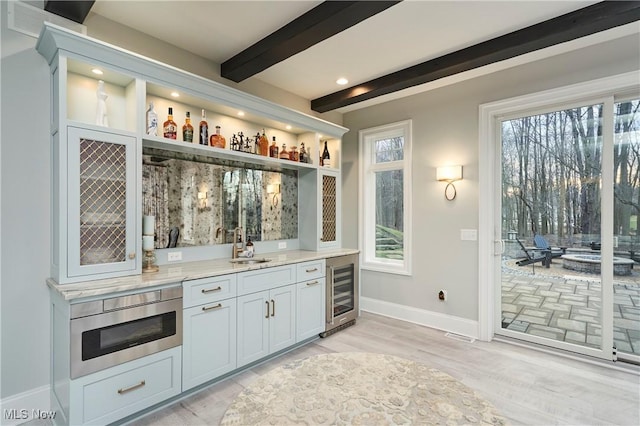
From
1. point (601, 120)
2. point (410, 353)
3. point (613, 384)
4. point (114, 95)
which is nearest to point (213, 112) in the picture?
point (114, 95)

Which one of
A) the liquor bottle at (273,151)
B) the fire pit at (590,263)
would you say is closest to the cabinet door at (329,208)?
the liquor bottle at (273,151)

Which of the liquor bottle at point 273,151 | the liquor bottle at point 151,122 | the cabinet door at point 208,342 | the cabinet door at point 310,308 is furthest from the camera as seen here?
the liquor bottle at point 273,151

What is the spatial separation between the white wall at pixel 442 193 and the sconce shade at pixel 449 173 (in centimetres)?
8

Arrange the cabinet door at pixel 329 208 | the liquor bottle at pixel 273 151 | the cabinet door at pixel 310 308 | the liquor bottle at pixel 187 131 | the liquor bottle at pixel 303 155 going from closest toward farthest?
the liquor bottle at pixel 187 131
the cabinet door at pixel 310 308
the liquor bottle at pixel 273 151
the liquor bottle at pixel 303 155
the cabinet door at pixel 329 208

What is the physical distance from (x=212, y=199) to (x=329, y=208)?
1.54 m

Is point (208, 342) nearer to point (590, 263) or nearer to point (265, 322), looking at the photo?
point (265, 322)

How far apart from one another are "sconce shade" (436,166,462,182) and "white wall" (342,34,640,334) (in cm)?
8

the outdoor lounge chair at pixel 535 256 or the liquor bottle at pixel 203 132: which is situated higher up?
the liquor bottle at pixel 203 132

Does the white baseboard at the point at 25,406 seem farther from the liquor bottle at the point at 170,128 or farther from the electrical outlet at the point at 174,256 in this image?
the liquor bottle at the point at 170,128

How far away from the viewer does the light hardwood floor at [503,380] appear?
7.11ft

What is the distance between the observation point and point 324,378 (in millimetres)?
1780

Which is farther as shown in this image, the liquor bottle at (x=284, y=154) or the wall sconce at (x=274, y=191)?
the wall sconce at (x=274, y=191)

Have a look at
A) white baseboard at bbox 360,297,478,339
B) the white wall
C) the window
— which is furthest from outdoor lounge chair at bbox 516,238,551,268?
the window

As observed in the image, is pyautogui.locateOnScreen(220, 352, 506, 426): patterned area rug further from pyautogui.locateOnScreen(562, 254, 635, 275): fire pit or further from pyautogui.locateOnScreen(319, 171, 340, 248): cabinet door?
pyautogui.locateOnScreen(562, 254, 635, 275): fire pit
